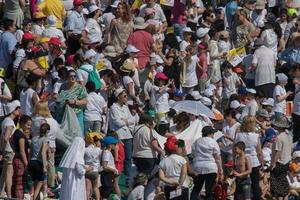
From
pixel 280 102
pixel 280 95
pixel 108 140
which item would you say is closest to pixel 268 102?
pixel 280 102

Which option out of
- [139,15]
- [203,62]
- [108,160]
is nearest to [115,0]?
[139,15]

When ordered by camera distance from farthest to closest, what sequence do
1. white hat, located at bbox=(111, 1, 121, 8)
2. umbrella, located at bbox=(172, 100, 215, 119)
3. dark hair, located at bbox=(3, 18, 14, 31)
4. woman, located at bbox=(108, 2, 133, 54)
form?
1. white hat, located at bbox=(111, 1, 121, 8)
2. woman, located at bbox=(108, 2, 133, 54)
3. dark hair, located at bbox=(3, 18, 14, 31)
4. umbrella, located at bbox=(172, 100, 215, 119)

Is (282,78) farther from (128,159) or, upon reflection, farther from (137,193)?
(137,193)

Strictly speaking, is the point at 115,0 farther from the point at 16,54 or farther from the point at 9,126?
the point at 9,126

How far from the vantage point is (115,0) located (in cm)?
3603

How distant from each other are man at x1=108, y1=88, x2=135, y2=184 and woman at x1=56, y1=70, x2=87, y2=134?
583 mm

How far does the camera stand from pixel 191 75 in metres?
32.9

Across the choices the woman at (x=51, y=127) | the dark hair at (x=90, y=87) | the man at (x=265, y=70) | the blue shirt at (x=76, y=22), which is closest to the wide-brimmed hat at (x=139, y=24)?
the blue shirt at (x=76, y=22)

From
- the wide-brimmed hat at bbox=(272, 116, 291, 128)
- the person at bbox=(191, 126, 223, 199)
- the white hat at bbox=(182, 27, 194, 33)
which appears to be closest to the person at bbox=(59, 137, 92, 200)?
the person at bbox=(191, 126, 223, 199)

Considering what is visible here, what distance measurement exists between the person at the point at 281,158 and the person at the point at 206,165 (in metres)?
1.41

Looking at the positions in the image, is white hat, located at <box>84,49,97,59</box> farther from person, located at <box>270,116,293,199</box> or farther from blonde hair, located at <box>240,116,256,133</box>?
blonde hair, located at <box>240,116,256,133</box>

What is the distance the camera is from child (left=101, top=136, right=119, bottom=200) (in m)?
27.5

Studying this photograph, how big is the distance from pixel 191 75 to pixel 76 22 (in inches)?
102

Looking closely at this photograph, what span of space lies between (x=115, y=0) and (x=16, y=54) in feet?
19.0
